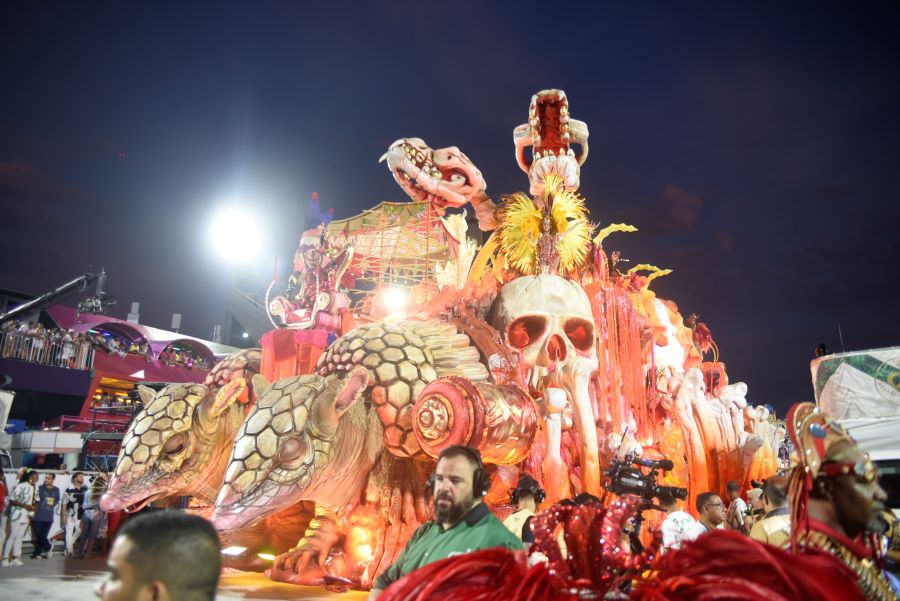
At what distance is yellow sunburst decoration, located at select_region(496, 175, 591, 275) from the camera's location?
8102 millimetres

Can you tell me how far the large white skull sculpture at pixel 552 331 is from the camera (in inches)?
275

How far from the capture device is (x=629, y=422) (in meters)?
7.98

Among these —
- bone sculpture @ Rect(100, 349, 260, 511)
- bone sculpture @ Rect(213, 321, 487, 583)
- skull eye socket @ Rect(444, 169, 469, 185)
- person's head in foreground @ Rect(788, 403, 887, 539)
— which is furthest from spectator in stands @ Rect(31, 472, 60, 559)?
person's head in foreground @ Rect(788, 403, 887, 539)

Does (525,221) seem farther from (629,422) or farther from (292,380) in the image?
(292,380)

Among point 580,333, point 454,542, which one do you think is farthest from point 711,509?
point 580,333

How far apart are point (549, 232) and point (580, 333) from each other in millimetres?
1481

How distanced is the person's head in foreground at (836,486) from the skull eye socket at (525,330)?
5.68 m

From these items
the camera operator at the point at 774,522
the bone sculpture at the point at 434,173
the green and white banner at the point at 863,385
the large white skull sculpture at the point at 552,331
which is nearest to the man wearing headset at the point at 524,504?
the camera operator at the point at 774,522

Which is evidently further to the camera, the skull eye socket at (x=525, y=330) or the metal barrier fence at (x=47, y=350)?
the metal barrier fence at (x=47, y=350)

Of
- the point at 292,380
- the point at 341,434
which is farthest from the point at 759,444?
the point at 292,380

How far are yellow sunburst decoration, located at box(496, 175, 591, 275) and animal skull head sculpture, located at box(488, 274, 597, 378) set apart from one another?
0.51 m

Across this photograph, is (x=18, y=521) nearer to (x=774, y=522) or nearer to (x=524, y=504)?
(x=524, y=504)

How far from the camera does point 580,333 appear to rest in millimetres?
7512

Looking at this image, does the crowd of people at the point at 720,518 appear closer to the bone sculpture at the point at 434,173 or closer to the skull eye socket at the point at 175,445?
the skull eye socket at the point at 175,445
